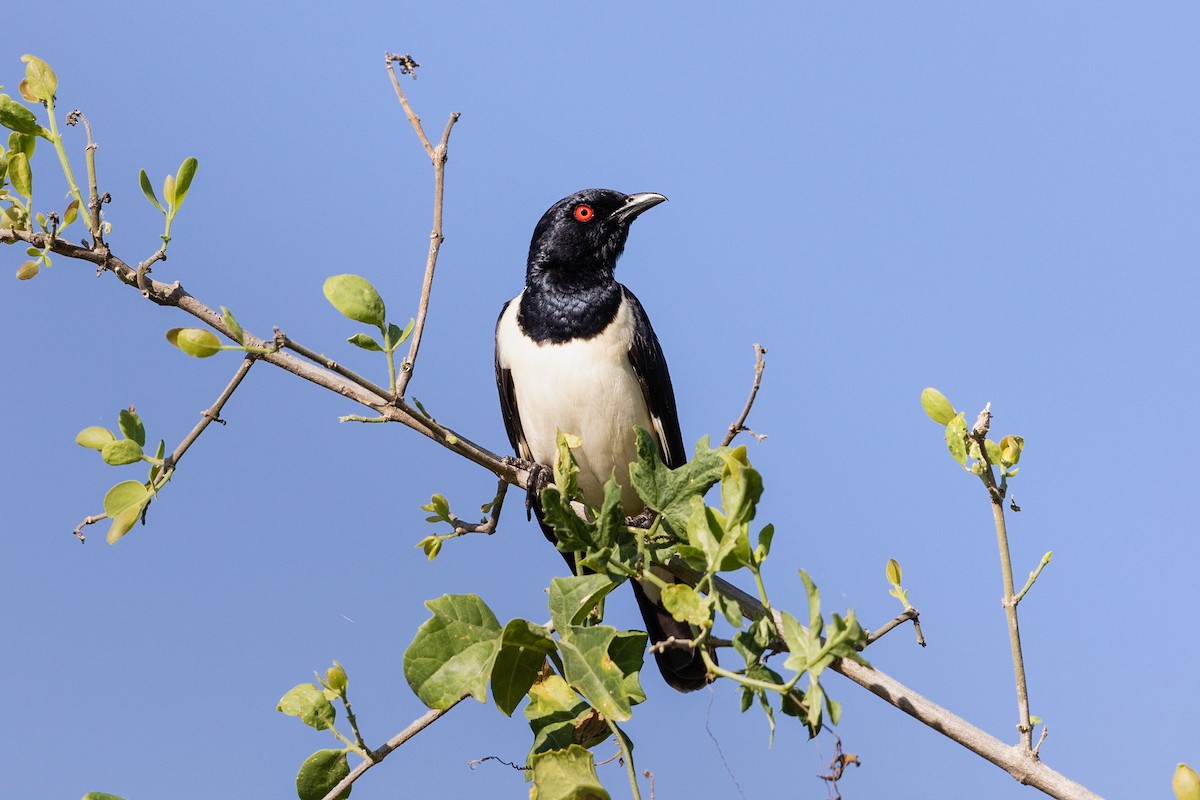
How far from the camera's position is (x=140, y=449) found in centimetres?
221

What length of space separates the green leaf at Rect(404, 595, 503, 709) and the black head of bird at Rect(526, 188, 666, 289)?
3.29m

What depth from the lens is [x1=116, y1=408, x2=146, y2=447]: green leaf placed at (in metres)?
2.19

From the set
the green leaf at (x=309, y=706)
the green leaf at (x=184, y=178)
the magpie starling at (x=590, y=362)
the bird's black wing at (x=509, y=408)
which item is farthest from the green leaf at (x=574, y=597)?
the bird's black wing at (x=509, y=408)

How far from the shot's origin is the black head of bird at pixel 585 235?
5.38 m

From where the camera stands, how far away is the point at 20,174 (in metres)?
2.37

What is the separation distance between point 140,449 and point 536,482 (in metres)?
2.06

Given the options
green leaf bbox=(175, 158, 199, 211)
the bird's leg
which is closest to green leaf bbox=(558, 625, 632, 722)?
green leaf bbox=(175, 158, 199, 211)

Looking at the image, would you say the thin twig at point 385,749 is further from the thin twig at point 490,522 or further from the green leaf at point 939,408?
the green leaf at point 939,408

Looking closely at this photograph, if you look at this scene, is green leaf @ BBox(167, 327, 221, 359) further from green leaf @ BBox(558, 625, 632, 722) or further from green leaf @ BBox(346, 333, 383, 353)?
green leaf @ BBox(558, 625, 632, 722)

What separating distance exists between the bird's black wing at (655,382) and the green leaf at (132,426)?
10.2 ft

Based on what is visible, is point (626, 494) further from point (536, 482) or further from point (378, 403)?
point (378, 403)

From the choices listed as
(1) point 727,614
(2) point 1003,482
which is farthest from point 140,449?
(2) point 1003,482

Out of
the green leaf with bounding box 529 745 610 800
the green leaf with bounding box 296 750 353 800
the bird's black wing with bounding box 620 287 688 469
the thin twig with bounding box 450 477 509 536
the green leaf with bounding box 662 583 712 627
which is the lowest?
the green leaf with bounding box 529 745 610 800

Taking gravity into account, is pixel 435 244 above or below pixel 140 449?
above
